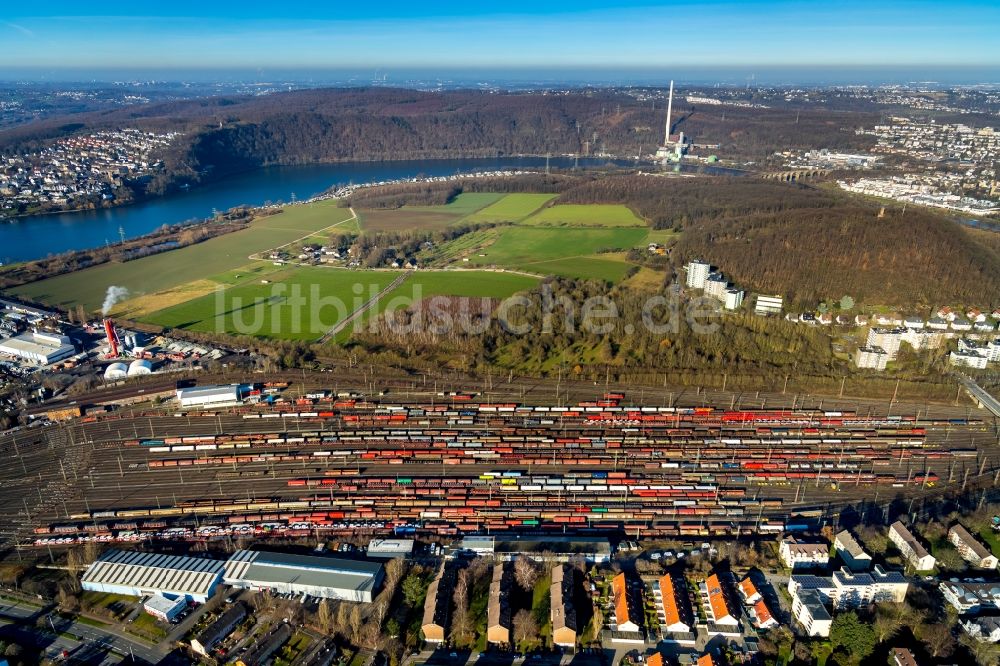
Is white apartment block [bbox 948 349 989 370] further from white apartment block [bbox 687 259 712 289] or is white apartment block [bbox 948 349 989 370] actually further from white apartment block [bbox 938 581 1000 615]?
white apartment block [bbox 938 581 1000 615]

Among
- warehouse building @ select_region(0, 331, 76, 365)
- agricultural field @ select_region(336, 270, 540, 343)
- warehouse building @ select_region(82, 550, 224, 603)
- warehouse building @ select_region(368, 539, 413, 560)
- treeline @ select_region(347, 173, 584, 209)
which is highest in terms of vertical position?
treeline @ select_region(347, 173, 584, 209)

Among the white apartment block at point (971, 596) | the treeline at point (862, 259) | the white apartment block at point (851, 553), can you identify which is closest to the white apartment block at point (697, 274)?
the treeline at point (862, 259)

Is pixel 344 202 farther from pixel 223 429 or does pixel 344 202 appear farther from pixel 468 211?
pixel 223 429

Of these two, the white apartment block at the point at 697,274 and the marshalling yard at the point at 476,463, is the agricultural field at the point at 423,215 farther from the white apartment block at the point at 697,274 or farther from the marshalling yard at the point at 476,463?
the marshalling yard at the point at 476,463

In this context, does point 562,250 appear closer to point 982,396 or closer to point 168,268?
point 982,396

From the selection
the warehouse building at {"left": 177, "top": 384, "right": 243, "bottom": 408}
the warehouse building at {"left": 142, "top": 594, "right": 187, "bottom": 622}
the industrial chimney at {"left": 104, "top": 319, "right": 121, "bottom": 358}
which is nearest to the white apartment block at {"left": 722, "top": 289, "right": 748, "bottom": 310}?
the warehouse building at {"left": 177, "top": 384, "right": 243, "bottom": 408}

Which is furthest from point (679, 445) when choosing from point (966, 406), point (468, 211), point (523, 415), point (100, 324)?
point (468, 211)
